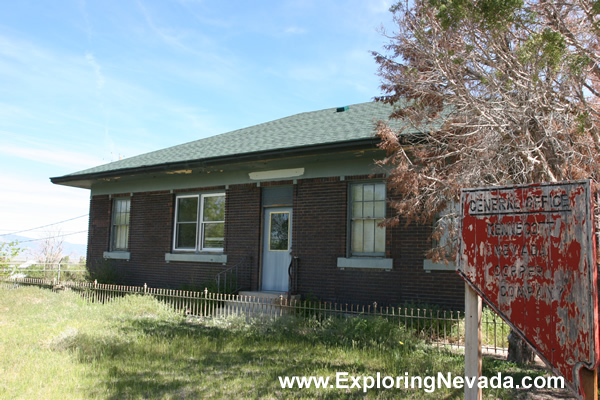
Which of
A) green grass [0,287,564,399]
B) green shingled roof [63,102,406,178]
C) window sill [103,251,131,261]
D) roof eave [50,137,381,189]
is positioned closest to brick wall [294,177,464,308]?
roof eave [50,137,381,189]

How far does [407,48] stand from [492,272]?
4.85 m

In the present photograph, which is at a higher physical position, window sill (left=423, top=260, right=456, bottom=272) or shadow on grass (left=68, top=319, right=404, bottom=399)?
window sill (left=423, top=260, right=456, bottom=272)

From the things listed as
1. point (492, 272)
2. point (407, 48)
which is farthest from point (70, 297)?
point (492, 272)

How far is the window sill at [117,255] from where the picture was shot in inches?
638

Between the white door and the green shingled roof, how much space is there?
1866 mm

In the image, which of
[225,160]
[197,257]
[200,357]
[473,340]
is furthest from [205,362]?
[197,257]

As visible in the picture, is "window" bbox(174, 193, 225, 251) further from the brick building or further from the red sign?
the red sign

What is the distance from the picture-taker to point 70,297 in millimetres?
13180

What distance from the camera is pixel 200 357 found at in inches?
290

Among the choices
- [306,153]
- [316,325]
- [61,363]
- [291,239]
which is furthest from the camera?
[291,239]

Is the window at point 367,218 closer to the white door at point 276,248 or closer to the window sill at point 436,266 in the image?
the window sill at point 436,266

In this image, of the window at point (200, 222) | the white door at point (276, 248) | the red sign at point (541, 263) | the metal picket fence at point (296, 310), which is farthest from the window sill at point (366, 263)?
the red sign at point (541, 263)

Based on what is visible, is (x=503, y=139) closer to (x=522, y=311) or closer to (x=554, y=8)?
(x=554, y=8)

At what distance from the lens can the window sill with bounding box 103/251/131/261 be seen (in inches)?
638
